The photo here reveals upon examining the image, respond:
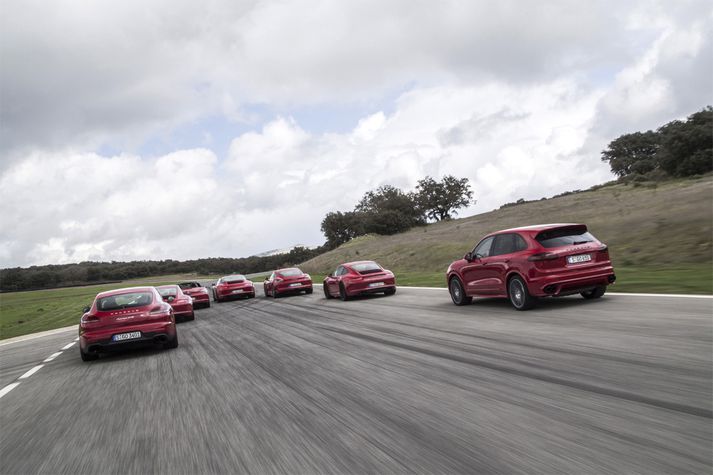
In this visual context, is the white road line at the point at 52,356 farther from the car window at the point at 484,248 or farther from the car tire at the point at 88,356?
the car window at the point at 484,248

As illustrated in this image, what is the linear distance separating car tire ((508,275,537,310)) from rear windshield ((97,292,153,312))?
722 cm

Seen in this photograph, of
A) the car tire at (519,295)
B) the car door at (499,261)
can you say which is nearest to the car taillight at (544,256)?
the car tire at (519,295)

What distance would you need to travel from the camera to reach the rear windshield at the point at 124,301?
1056cm

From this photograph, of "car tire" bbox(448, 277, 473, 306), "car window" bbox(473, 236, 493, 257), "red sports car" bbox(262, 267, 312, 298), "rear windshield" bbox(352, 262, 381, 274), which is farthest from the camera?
"red sports car" bbox(262, 267, 312, 298)

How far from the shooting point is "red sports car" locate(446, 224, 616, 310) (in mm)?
10359

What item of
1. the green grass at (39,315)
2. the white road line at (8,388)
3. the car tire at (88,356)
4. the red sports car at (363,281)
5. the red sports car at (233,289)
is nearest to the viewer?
the white road line at (8,388)

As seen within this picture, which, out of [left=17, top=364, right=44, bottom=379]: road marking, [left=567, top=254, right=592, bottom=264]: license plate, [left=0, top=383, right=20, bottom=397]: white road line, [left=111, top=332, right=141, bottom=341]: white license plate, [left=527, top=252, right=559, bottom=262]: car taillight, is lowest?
[left=0, top=383, right=20, bottom=397]: white road line

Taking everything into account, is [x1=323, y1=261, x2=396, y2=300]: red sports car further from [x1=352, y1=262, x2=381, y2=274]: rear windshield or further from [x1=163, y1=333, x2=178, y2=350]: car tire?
[x1=163, y1=333, x2=178, y2=350]: car tire

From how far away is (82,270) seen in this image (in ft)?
377

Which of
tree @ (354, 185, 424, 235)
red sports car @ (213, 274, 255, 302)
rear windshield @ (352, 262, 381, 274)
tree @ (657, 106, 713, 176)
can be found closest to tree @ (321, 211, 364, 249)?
tree @ (354, 185, 424, 235)

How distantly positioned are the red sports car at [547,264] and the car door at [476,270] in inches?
11.4

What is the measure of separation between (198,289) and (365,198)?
319ft

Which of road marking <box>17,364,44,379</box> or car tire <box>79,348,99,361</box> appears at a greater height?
car tire <box>79,348,99,361</box>

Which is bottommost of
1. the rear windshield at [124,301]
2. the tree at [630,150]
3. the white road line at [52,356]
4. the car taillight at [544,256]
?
the white road line at [52,356]
